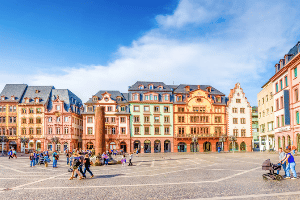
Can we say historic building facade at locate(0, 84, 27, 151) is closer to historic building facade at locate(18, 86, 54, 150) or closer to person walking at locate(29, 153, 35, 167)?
historic building facade at locate(18, 86, 54, 150)

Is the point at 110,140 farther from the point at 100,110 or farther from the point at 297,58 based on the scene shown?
the point at 297,58

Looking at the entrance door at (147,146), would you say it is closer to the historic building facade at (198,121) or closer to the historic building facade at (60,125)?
the historic building facade at (198,121)

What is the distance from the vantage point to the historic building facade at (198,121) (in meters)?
68.1

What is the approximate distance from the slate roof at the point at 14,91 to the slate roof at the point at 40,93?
3.25ft

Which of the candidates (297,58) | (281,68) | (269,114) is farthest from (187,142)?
(297,58)

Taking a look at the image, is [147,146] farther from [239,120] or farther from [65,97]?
[65,97]

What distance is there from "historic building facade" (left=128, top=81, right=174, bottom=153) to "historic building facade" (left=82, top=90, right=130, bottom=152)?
5.12 ft

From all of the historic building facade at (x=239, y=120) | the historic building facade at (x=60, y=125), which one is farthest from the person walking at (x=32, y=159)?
the historic building facade at (x=239, y=120)

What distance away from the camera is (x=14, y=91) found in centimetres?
7338

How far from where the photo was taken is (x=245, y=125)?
70438 mm

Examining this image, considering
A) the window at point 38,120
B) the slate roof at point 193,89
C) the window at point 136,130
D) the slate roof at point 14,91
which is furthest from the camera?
the slate roof at point 14,91

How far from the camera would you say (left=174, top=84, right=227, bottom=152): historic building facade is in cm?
6812

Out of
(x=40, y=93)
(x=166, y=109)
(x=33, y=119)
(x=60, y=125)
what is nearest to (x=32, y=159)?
(x=60, y=125)

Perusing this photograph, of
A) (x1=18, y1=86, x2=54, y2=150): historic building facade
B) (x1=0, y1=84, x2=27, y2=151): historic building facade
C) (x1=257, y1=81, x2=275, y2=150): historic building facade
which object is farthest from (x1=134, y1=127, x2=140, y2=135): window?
(x1=0, y1=84, x2=27, y2=151): historic building facade
